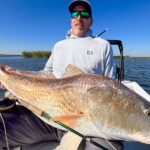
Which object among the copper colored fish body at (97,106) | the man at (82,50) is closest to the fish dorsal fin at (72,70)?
the copper colored fish body at (97,106)

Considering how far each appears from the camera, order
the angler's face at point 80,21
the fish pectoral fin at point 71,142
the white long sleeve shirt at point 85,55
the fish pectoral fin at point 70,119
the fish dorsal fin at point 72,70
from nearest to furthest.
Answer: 1. the fish pectoral fin at point 70,119
2. the fish dorsal fin at point 72,70
3. the fish pectoral fin at point 71,142
4. the white long sleeve shirt at point 85,55
5. the angler's face at point 80,21

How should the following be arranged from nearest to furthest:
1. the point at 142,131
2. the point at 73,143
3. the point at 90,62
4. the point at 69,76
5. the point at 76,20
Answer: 1. the point at 142,131
2. the point at 69,76
3. the point at 73,143
4. the point at 90,62
5. the point at 76,20

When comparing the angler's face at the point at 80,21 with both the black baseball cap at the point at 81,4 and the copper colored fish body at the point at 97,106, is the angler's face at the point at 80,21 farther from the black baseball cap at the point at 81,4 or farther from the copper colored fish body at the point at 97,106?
the copper colored fish body at the point at 97,106

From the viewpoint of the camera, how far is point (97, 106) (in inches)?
93.8

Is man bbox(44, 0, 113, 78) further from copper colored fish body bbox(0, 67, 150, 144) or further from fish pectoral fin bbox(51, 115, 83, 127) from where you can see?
fish pectoral fin bbox(51, 115, 83, 127)

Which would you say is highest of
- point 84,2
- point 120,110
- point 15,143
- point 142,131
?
point 84,2

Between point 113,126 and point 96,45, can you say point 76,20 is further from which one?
point 113,126

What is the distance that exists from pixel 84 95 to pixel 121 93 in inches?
13.5

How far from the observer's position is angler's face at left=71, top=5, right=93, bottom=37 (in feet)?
12.5

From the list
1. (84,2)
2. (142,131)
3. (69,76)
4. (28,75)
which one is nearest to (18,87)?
(28,75)

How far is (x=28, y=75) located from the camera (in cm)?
295

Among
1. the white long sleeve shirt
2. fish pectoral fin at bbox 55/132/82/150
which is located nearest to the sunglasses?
the white long sleeve shirt

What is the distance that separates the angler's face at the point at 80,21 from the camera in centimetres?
381

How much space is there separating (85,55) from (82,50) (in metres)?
0.10
